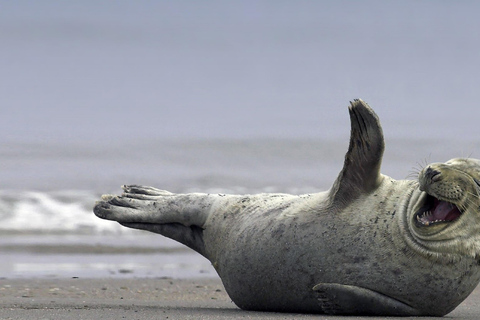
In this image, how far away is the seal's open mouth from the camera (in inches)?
222

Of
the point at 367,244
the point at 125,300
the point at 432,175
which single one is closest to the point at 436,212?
the point at 432,175

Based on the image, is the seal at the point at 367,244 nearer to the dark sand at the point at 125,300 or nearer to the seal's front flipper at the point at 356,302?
the seal's front flipper at the point at 356,302

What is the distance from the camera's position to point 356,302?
18.7 feet

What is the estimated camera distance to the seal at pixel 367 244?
18.3 ft

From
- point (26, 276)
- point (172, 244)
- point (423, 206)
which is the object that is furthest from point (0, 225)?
point (423, 206)

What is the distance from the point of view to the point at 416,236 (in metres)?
5.60

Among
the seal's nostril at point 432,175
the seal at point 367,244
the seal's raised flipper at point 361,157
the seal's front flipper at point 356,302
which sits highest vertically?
the seal's raised flipper at point 361,157

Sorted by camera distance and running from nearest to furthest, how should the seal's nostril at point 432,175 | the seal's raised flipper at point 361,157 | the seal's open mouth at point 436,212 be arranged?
the seal's nostril at point 432,175 → the seal's open mouth at point 436,212 → the seal's raised flipper at point 361,157

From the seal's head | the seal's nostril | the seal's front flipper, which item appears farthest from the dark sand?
the seal's nostril

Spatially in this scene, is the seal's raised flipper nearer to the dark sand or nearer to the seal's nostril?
the seal's nostril

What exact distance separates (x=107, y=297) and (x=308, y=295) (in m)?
2.74

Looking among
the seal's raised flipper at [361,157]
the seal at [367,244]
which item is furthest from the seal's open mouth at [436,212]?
the seal's raised flipper at [361,157]

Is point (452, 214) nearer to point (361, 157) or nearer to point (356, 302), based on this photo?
point (361, 157)

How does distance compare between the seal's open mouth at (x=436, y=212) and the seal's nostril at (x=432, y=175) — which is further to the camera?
the seal's open mouth at (x=436, y=212)
